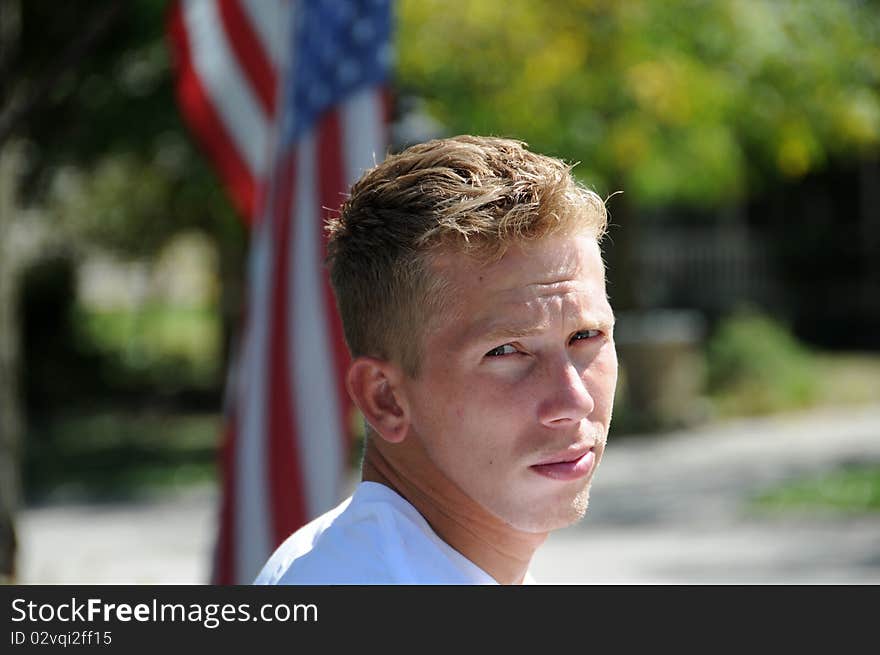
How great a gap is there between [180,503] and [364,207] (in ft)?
36.3

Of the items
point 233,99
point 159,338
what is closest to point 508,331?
point 233,99

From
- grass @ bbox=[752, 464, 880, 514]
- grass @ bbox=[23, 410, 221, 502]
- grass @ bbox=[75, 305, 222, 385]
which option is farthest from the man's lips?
grass @ bbox=[75, 305, 222, 385]

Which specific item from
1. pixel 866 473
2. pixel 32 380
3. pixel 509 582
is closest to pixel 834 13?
pixel 866 473

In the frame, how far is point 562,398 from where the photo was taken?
1638 millimetres

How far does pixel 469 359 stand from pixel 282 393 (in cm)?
346

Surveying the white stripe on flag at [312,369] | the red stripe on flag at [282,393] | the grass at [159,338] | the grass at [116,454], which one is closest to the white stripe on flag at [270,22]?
→ the red stripe on flag at [282,393]

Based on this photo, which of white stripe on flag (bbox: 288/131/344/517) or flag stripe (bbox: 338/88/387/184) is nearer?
white stripe on flag (bbox: 288/131/344/517)

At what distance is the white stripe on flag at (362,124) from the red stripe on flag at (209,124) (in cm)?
65

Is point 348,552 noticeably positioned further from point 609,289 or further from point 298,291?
point 609,289

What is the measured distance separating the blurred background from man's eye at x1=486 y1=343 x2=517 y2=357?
3.91 m

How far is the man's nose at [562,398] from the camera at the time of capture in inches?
64.5

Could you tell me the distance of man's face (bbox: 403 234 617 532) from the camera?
1627mm

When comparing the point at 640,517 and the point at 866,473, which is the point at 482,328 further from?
the point at 866,473

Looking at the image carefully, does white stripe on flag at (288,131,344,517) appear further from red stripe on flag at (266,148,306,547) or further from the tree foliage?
the tree foliage
